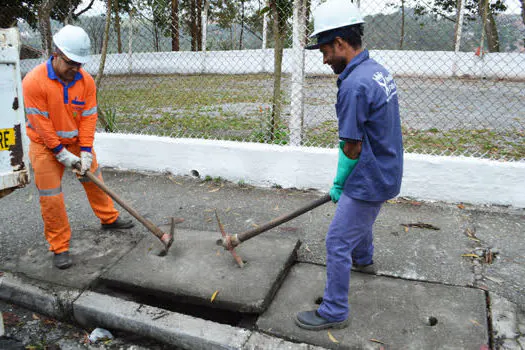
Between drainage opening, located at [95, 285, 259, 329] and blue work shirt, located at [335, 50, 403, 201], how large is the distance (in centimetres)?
109

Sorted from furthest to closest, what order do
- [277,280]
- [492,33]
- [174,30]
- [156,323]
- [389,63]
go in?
[389,63] → [174,30] → [492,33] → [277,280] → [156,323]

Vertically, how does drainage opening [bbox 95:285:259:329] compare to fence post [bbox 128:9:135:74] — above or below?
below

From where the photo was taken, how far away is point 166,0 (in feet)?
18.5

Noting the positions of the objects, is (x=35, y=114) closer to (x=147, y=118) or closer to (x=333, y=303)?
(x=333, y=303)

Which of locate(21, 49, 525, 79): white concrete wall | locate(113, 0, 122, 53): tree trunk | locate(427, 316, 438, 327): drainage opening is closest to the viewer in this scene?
locate(427, 316, 438, 327): drainage opening

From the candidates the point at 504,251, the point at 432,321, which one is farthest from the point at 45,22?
the point at 504,251

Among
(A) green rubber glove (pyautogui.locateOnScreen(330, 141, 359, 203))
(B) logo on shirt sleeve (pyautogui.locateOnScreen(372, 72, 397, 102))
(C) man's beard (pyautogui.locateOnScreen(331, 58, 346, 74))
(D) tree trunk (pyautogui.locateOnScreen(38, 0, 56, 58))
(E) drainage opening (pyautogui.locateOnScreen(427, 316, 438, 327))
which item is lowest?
(E) drainage opening (pyautogui.locateOnScreen(427, 316, 438, 327))

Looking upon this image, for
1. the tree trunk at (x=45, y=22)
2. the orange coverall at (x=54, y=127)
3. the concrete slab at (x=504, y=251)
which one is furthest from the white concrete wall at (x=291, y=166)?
the orange coverall at (x=54, y=127)

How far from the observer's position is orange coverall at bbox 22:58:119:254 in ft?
10.0

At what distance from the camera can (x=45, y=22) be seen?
5586 mm

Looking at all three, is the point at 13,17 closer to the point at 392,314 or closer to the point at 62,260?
the point at 62,260

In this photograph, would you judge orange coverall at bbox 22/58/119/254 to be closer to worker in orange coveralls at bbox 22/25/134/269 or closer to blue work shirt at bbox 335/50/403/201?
worker in orange coveralls at bbox 22/25/134/269

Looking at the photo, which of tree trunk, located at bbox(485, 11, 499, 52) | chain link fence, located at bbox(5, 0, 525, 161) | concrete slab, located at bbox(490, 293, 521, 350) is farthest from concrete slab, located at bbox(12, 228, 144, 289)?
tree trunk, located at bbox(485, 11, 499, 52)

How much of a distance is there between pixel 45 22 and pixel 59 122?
318 centimetres
